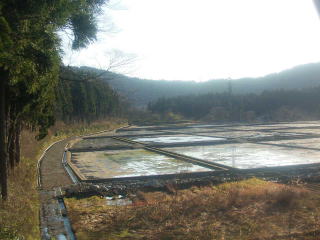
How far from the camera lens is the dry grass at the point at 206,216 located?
5902mm

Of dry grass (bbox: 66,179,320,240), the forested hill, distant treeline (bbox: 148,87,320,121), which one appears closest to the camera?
A: dry grass (bbox: 66,179,320,240)

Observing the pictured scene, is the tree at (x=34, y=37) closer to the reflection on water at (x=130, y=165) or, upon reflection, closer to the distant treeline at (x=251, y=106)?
the reflection on water at (x=130, y=165)

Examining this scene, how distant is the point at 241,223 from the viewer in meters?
6.40

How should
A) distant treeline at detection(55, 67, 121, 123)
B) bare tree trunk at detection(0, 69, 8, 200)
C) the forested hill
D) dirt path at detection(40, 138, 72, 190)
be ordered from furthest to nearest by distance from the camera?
the forested hill → distant treeline at detection(55, 67, 121, 123) → dirt path at detection(40, 138, 72, 190) → bare tree trunk at detection(0, 69, 8, 200)

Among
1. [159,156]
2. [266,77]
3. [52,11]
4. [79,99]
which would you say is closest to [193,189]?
[52,11]

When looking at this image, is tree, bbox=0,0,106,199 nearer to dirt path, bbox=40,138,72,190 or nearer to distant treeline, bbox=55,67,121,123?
dirt path, bbox=40,138,72,190

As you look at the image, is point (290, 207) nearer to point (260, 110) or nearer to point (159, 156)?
point (159, 156)

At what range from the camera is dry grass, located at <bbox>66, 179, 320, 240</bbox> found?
590cm

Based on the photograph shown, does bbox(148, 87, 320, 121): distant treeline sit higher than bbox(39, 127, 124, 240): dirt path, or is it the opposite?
bbox(148, 87, 320, 121): distant treeline

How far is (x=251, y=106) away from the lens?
7475 cm

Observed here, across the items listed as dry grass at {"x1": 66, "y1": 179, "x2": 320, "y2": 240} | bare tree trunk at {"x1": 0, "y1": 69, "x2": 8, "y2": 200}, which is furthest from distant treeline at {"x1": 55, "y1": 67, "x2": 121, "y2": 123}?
bare tree trunk at {"x1": 0, "y1": 69, "x2": 8, "y2": 200}

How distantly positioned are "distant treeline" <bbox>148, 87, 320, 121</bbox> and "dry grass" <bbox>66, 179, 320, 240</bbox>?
181 ft

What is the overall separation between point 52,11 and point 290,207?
17.6 ft

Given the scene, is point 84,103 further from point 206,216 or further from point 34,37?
point 34,37
